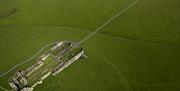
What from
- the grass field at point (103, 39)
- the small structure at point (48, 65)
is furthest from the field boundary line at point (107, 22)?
the small structure at point (48, 65)

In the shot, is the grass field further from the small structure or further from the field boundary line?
the small structure

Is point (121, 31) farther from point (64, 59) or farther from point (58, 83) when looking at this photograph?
point (58, 83)

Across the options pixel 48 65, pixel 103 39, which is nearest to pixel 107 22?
pixel 103 39

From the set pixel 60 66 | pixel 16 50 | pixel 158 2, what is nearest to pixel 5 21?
pixel 16 50

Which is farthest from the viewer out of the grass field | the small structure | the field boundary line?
the field boundary line

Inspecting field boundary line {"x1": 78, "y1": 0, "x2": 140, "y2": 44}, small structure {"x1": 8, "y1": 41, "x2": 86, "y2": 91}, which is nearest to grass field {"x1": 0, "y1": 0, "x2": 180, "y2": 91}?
field boundary line {"x1": 78, "y1": 0, "x2": 140, "y2": 44}

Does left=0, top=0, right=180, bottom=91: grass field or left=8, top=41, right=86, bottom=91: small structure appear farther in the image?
left=8, top=41, right=86, bottom=91: small structure
